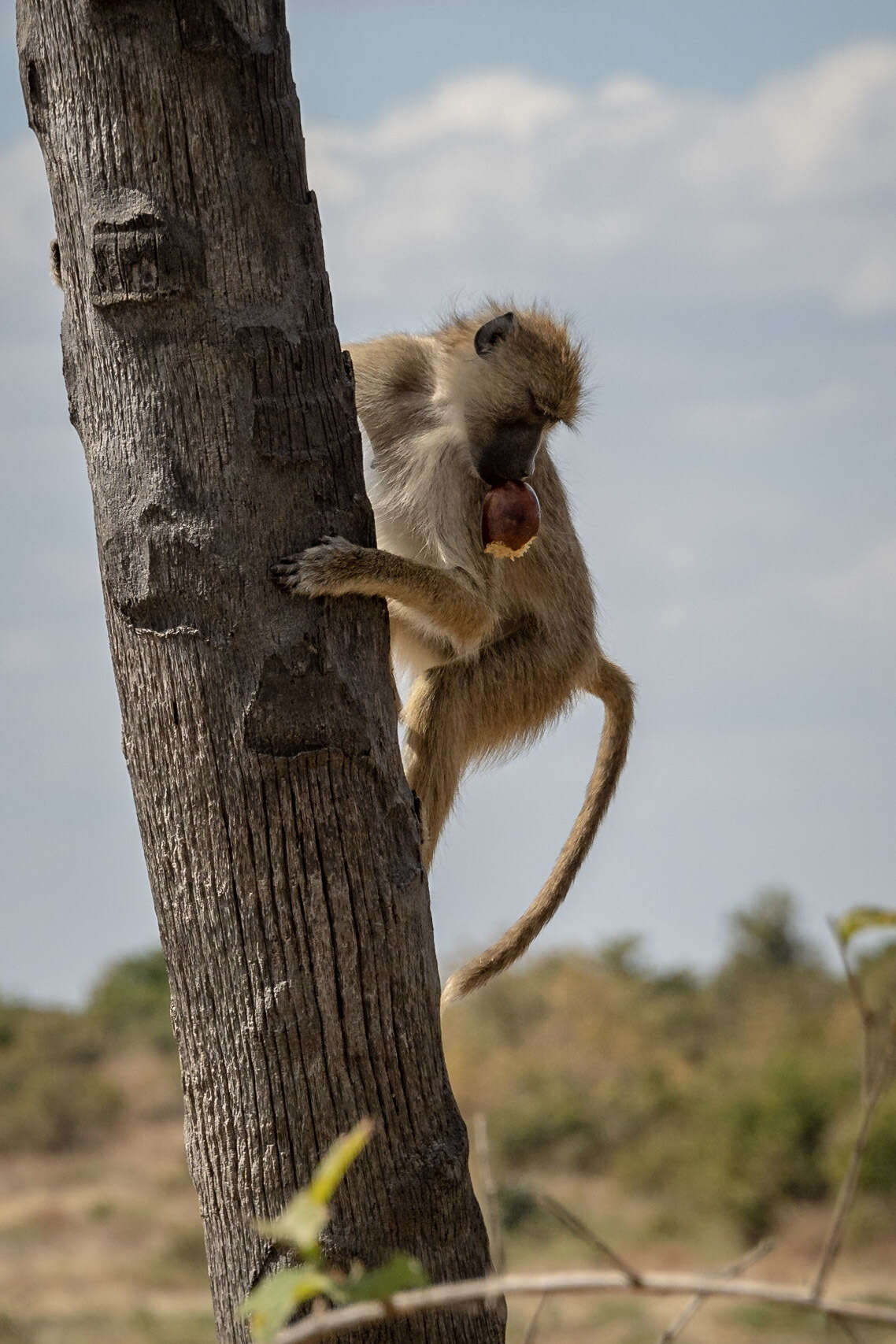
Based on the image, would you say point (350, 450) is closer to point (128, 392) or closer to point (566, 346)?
point (128, 392)

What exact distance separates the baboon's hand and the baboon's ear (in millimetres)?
1771

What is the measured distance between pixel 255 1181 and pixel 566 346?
270cm

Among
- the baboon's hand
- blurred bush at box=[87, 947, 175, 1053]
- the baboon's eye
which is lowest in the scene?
blurred bush at box=[87, 947, 175, 1053]

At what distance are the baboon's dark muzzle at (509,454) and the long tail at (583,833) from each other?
0.81 metres

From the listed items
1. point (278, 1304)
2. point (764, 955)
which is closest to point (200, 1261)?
point (764, 955)

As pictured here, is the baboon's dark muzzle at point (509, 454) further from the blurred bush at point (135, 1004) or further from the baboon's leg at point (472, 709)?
the blurred bush at point (135, 1004)

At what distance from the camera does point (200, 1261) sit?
24875 mm

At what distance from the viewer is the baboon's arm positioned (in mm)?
2629

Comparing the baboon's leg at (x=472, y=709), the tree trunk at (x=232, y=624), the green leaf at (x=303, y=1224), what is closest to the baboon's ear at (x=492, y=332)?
the baboon's leg at (x=472, y=709)

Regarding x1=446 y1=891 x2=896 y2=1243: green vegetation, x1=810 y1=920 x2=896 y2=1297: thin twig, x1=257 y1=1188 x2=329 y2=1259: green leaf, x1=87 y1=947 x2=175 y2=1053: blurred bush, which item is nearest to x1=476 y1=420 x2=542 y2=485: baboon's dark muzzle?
x1=810 y1=920 x2=896 y2=1297: thin twig

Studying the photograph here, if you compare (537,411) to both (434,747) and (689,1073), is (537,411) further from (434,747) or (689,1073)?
(689,1073)

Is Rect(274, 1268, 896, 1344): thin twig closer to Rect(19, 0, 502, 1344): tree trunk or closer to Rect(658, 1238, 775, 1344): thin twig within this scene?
Rect(658, 1238, 775, 1344): thin twig

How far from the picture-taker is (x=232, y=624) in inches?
102

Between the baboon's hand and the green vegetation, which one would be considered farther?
the green vegetation
